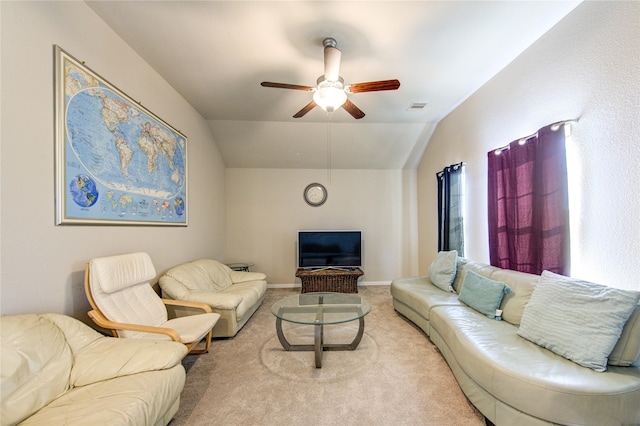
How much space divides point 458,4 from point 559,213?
1.81m

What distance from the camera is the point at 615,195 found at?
166 cm

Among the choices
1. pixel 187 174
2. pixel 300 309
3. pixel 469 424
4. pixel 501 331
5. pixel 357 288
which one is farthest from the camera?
pixel 357 288

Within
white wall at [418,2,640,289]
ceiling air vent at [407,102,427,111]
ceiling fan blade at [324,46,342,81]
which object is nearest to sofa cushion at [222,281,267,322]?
ceiling fan blade at [324,46,342,81]

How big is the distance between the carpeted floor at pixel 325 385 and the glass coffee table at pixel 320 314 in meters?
0.10

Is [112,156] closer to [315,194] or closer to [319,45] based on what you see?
[319,45]

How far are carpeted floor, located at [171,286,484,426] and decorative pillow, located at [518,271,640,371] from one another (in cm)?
71

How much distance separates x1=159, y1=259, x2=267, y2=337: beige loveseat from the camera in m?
2.56

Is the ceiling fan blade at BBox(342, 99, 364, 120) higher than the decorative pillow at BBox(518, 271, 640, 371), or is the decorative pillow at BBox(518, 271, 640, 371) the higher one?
the ceiling fan blade at BBox(342, 99, 364, 120)

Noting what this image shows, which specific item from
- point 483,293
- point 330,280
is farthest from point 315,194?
point 483,293

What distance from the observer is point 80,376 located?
1.32m

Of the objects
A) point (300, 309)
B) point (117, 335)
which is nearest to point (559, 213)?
point (300, 309)

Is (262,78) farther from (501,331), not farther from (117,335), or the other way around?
(501,331)

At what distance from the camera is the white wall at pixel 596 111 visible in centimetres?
156

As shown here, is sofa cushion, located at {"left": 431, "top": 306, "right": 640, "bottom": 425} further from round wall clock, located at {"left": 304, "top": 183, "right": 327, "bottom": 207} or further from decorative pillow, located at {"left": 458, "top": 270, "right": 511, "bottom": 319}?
round wall clock, located at {"left": 304, "top": 183, "right": 327, "bottom": 207}
